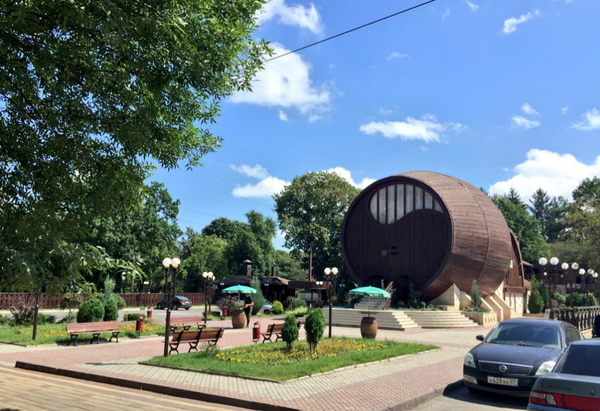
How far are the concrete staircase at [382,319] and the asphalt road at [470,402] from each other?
1568cm

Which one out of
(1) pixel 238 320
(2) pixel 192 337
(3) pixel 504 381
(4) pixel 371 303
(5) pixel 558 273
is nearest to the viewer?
(3) pixel 504 381

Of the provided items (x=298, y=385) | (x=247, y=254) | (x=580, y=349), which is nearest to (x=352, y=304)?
(x=298, y=385)

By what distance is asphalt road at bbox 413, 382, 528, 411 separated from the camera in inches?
334

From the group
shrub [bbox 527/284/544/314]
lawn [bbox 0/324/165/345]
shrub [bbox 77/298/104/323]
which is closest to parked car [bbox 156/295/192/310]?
lawn [bbox 0/324/165/345]

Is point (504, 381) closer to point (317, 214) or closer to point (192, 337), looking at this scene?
point (192, 337)

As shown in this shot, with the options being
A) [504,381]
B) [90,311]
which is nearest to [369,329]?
[504,381]

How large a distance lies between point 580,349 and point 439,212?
28155 mm

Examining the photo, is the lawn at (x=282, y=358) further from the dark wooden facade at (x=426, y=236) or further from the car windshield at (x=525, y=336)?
the dark wooden facade at (x=426, y=236)

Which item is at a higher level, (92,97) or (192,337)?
(92,97)

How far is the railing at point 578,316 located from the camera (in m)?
22.4

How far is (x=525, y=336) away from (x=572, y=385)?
5.00 meters

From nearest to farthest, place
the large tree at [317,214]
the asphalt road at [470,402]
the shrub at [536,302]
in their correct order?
the asphalt road at [470,402]
the shrub at [536,302]
the large tree at [317,214]

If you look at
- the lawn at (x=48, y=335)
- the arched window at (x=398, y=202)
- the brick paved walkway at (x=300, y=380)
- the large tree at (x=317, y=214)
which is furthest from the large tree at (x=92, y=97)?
the large tree at (x=317, y=214)

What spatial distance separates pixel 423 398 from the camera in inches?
354
